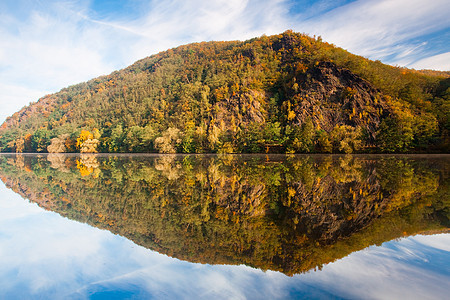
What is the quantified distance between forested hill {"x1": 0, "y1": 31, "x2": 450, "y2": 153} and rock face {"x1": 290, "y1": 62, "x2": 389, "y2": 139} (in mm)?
347

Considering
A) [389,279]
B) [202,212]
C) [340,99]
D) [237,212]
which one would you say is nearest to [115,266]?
→ [202,212]

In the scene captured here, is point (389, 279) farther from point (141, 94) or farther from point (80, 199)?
point (141, 94)

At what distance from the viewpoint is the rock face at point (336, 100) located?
A: 82.2m

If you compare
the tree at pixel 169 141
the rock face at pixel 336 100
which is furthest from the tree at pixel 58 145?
the rock face at pixel 336 100

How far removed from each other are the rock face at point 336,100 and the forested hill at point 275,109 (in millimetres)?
347

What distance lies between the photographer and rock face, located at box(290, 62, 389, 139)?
3238 inches

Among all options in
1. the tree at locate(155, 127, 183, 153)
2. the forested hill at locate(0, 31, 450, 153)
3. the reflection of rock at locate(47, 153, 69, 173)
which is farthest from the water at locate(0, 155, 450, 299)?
the tree at locate(155, 127, 183, 153)

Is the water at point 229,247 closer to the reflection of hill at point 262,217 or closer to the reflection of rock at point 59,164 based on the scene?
the reflection of hill at point 262,217

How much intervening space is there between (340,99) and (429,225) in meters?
89.2

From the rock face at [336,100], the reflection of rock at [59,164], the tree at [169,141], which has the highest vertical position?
the rock face at [336,100]

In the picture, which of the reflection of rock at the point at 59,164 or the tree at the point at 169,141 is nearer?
the reflection of rock at the point at 59,164

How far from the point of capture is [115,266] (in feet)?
20.9

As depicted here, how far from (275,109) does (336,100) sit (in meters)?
24.2

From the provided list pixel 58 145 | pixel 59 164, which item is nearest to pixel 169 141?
pixel 59 164
